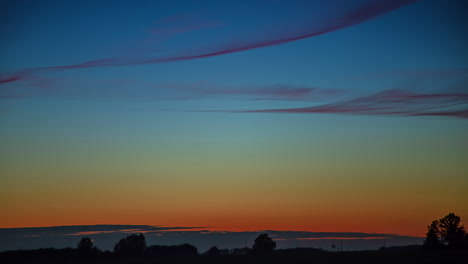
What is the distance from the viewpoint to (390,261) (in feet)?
359

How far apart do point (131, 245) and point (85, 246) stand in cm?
1856

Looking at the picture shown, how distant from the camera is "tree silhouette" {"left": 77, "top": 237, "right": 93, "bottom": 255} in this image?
16311 cm

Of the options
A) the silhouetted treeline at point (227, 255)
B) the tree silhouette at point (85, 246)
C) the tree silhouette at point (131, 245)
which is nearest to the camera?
the silhouetted treeline at point (227, 255)

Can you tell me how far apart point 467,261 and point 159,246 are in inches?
4276

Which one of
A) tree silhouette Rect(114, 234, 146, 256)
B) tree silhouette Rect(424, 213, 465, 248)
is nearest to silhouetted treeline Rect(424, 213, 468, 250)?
tree silhouette Rect(424, 213, 465, 248)

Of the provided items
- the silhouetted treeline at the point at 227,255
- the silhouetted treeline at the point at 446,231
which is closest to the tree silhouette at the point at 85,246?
the silhouetted treeline at the point at 227,255

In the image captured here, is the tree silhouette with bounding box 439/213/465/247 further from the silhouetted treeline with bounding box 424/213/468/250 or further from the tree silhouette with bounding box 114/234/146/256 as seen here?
the tree silhouette with bounding box 114/234/146/256

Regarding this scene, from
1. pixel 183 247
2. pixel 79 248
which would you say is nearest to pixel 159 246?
pixel 183 247

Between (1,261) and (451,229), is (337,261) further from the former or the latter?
(451,229)

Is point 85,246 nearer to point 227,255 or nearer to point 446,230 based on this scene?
point 227,255

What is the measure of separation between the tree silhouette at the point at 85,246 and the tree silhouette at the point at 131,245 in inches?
368

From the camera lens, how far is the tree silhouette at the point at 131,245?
177850 mm

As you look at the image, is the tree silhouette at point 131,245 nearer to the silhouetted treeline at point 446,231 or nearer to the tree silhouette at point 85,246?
the tree silhouette at point 85,246

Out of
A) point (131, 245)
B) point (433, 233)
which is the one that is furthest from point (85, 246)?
point (433, 233)
